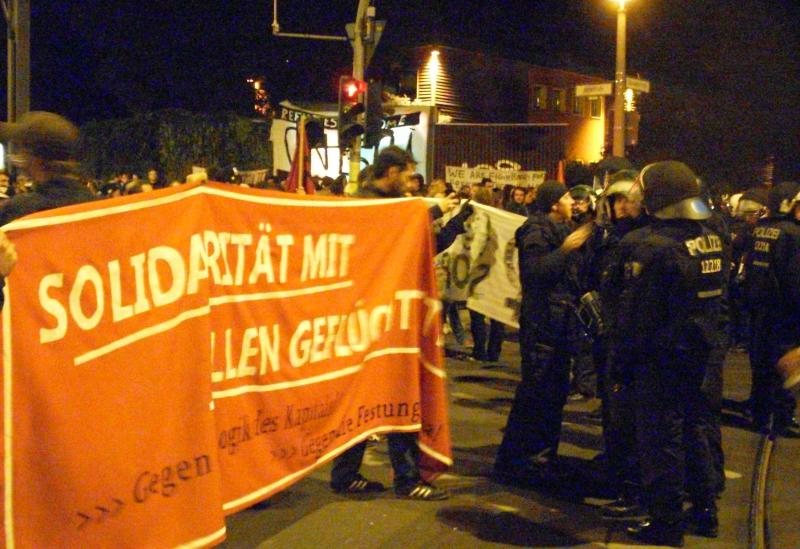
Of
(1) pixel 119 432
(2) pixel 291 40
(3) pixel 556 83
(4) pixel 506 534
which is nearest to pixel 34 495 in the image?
(1) pixel 119 432

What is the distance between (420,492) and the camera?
5.90 metres

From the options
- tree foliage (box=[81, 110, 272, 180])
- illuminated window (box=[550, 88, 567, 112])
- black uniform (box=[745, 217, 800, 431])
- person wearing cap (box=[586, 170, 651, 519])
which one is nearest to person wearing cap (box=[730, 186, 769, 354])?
black uniform (box=[745, 217, 800, 431])

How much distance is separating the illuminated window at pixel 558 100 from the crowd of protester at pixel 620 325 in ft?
126

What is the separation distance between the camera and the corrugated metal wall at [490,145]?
3134 centimetres

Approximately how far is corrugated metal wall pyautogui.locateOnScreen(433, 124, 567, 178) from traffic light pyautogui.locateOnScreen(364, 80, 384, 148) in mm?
17727

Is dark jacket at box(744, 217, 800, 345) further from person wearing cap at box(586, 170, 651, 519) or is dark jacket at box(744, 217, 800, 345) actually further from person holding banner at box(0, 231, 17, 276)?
person holding banner at box(0, 231, 17, 276)

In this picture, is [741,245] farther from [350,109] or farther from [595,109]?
[595,109]

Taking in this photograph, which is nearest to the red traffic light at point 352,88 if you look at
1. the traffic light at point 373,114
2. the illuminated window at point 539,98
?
the traffic light at point 373,114

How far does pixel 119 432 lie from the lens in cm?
368

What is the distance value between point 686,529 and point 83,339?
342 cm

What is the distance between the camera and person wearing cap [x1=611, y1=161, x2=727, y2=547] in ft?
16.7

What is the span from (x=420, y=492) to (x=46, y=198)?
2.75 meters

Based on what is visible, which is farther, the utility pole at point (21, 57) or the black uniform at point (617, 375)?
the utility pole at point (21, 57)

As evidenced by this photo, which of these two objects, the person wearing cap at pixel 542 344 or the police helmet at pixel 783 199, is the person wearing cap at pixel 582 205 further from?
the police helmet at pixel 783 199
